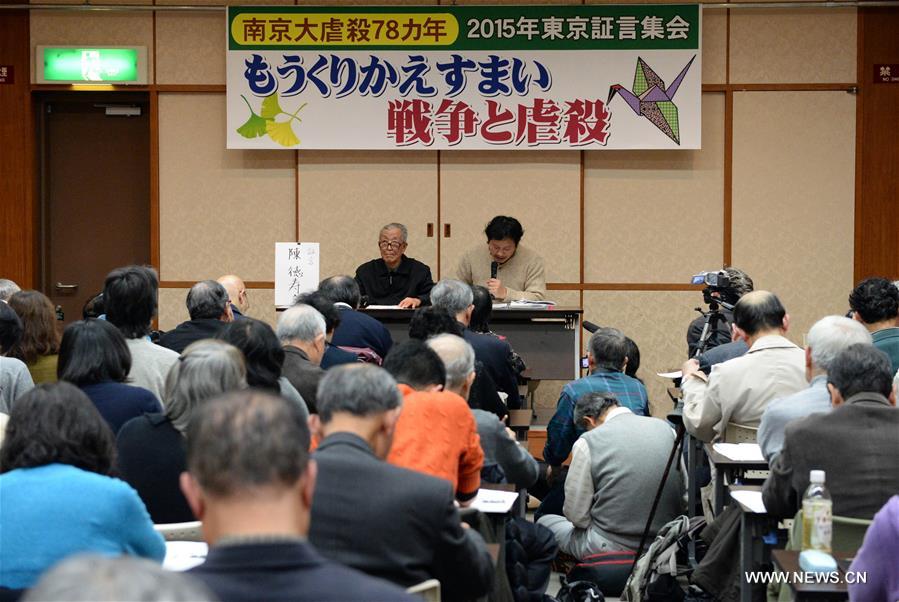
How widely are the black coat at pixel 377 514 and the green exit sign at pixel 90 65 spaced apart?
690 centimetres

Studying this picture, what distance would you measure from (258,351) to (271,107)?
5.03m

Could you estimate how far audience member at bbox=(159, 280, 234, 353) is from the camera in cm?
514

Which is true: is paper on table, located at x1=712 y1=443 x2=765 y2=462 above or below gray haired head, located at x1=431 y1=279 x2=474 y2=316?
below

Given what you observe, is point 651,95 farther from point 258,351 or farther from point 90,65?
point 258,351

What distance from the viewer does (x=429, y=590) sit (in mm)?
2457

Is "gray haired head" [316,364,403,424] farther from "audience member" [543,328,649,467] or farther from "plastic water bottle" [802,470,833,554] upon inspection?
"audience member" [543,328,649,467]

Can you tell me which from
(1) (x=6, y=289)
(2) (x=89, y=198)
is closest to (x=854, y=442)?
(1) (x=6, y=289)

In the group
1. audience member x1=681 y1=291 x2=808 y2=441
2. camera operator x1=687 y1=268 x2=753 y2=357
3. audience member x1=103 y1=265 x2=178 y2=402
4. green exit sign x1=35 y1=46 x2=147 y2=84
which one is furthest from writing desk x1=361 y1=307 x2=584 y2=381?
green exit sign x1=35 y1=46 x2=147 y2=84

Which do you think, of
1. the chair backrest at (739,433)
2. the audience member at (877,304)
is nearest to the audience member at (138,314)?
the chair backrest at (739,433)

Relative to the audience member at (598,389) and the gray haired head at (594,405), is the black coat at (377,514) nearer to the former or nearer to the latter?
the gray haired head at (594,405)

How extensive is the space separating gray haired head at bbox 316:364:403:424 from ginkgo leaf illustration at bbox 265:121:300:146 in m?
6.16

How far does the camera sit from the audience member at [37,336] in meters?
4.65

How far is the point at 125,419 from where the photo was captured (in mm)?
3666

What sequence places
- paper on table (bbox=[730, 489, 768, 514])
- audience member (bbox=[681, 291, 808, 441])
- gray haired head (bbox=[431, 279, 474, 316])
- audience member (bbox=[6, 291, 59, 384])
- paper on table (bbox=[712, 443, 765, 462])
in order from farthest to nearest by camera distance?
gray haired head (bbox=[431, 279, 474, 316]) < audience member (bbox=[681, 291, 808, 441]) < audience member (bbox=[6, 291, 59, 384]) < paper on table (bbox=[712, 443, 765, 462]) < paper on table (bbox=[730, 489, 768, 514])
